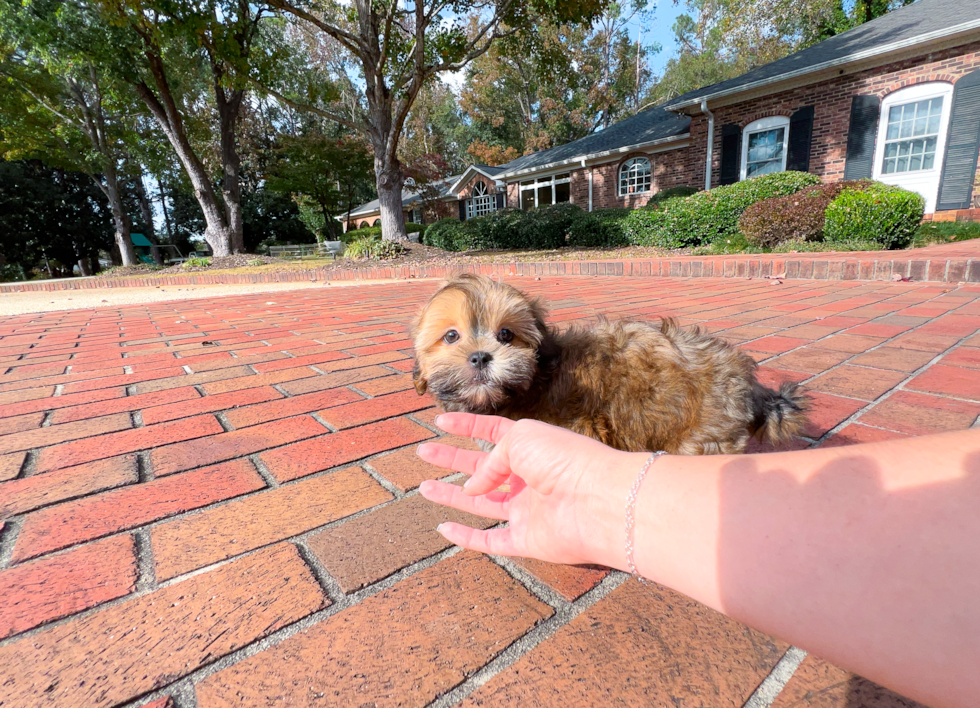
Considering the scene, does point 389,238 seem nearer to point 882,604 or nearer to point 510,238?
point 510,238

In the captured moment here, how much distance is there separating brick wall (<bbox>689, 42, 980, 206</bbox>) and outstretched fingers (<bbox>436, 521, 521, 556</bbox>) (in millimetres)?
18988

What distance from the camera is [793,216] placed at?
10211 mm

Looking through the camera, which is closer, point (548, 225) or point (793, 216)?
point (793, 216)

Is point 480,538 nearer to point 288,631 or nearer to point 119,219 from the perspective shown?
point 288,631

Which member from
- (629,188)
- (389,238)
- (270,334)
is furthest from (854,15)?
(270,334)

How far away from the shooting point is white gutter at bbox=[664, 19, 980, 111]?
1226 centimetres

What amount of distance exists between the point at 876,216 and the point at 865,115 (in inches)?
323

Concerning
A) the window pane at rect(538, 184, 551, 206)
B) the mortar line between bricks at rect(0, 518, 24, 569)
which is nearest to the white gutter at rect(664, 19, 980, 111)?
the window pane at rect(538, 184, 551, 206)

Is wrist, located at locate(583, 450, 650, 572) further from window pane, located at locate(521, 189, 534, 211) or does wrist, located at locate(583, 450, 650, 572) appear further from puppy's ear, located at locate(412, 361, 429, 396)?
window pane, located at locate(521, 189, 534, 211)

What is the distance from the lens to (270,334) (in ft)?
14.7

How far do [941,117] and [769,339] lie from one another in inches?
635

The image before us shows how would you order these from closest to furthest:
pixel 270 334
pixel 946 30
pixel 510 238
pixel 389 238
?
pixel 270 334
pixel 946 30
pixel 389 238
pixel 510 238

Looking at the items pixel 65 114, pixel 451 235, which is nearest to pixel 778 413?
pixel 451 235

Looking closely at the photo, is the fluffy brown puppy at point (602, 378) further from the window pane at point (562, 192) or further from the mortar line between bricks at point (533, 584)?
the window pane at point (562, 192)
